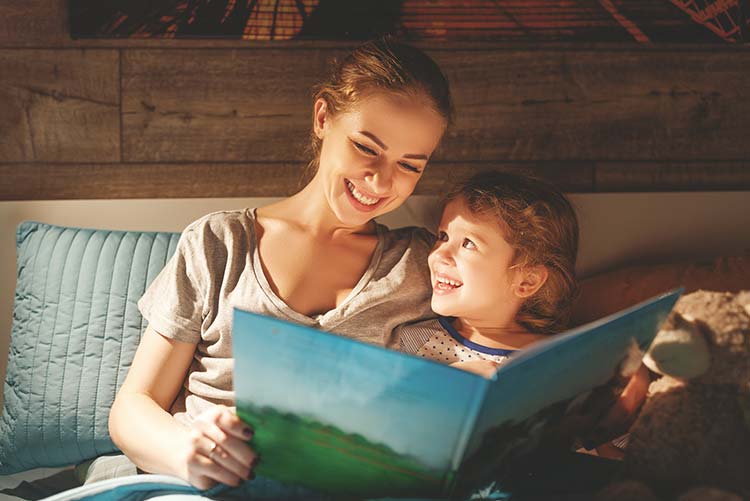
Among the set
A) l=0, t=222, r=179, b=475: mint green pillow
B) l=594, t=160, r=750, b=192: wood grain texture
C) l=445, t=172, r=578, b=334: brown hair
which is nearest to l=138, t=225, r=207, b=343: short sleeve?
l=0, t=222, r=179, b=475: mint green pillow

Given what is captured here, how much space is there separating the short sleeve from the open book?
331mm

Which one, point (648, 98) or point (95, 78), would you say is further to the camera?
point (648, 98)

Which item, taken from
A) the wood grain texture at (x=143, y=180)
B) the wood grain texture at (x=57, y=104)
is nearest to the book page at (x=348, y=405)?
the wood grain texture at (x=143, y=180)

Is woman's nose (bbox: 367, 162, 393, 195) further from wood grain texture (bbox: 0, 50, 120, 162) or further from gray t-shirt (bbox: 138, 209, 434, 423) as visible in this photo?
wood grain texture (bbox: 0, 50, 120, 162)

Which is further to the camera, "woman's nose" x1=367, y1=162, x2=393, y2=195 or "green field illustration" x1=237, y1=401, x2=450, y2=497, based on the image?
"woman's nose" x1=367, y1=162, x2=393, y2=195

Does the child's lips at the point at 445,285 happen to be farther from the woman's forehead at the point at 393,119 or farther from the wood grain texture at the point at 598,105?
the wood grain texture at the point at 598,105

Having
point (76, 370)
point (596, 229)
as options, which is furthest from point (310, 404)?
point (596, 229)

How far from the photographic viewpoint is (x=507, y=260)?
1.24 metres

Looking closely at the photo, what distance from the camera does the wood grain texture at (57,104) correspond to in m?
1.62

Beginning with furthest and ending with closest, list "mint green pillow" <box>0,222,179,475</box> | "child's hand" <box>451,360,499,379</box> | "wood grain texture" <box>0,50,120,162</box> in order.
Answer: "wood grain texture" <box>0,50,120,162</box>
"mint green pillow" <box>0,222,179,475</box>
"child's hand" <box>451,360,499,379</box>

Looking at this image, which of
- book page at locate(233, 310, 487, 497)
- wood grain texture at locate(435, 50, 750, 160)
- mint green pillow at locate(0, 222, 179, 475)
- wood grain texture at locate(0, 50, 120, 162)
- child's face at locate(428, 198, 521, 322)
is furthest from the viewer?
wood grain texture at locate(435, 50, 750, 160)

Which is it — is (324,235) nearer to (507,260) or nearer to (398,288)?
(398,288)

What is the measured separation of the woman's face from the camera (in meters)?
1.16

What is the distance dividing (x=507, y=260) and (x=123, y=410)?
2.03 ft
